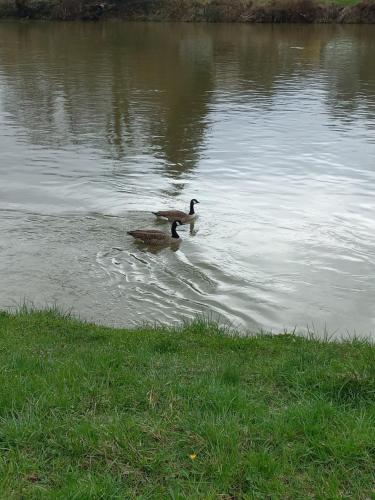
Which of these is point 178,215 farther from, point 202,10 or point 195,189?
point 202,10

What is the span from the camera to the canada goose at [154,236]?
14156 mm

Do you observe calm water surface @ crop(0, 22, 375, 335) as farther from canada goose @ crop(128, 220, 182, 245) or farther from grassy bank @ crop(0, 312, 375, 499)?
grassy bank @ crop(0, 312, 375, 499)

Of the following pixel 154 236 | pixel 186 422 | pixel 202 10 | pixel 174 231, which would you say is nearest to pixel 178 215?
pixel 174 231

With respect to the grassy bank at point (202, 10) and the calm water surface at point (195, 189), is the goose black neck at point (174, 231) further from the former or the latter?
the grassy bank at point (202, 10)

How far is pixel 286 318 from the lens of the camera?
10.9 meters

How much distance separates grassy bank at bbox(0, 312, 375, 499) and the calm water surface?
323cm

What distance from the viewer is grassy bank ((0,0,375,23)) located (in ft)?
223

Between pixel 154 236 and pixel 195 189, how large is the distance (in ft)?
15.1

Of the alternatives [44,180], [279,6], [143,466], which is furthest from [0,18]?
[143,466]

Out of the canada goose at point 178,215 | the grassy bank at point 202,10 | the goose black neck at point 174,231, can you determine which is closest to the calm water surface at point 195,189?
the canada goose at point 178,215

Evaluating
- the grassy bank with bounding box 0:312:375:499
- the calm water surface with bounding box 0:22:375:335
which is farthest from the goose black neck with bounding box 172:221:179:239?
the grassy bank with bounding box 0:312:375:499

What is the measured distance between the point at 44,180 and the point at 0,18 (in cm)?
6643

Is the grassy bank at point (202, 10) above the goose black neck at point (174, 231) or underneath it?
above

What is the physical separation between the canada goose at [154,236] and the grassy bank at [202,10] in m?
59.9
